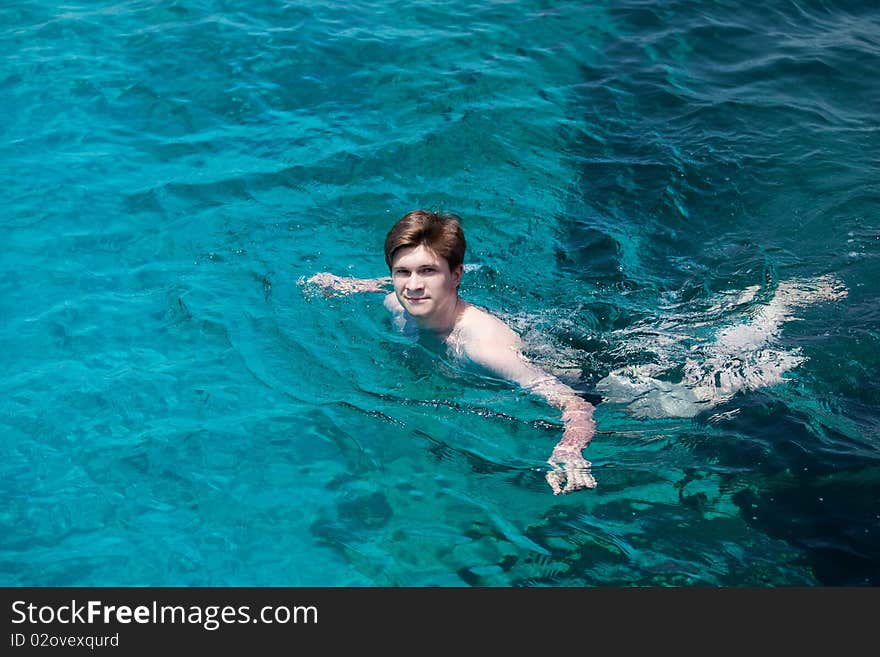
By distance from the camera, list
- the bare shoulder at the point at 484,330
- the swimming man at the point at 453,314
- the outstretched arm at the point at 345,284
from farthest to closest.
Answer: the outstretched arm at the point at 345,284, the bare shoulder at the point at 484,330, the swimming man at the point at 453,314

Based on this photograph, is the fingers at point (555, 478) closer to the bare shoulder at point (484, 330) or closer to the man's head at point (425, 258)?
the bare shoulder at point (484, 330)

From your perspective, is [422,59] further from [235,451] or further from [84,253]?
[235,451]

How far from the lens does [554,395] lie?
5.73 meters

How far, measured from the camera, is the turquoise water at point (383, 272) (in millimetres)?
5223

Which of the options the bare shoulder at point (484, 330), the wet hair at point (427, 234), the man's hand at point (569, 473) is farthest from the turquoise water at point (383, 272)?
the wet hair at point (427, 234)

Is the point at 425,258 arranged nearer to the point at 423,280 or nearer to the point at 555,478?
the point at 423,280

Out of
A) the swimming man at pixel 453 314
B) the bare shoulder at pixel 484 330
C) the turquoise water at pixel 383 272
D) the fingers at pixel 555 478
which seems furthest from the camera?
the bare shoulder at pixel 484 330

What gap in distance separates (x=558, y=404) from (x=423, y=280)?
3.71 ft

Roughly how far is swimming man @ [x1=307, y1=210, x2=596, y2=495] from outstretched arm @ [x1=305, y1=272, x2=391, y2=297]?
618mm

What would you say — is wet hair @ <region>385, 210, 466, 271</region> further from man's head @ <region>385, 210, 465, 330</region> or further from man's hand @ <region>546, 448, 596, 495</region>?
man's hand @ <region>546, 448, 596, 495</region>

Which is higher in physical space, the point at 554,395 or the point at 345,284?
the point at 345,284

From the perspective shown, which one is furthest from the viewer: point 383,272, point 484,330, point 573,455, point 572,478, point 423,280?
point 383,272

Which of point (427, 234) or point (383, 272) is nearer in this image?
point (427, 234)

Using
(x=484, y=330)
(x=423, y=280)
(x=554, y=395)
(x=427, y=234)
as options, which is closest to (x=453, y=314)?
(x=484, y=330)
